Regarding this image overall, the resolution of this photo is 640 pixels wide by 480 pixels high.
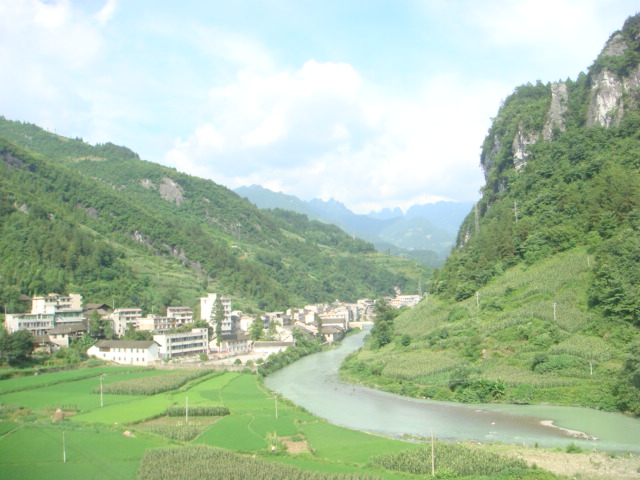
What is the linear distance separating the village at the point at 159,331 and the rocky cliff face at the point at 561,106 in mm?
33269

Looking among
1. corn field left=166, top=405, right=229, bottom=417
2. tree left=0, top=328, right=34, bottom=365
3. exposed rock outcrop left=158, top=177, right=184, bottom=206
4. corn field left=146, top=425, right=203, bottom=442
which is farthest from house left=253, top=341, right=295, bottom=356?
exposed rock outcrop left=158, top=177, right=184, bottom=206

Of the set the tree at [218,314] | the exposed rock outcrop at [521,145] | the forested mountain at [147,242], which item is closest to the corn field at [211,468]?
the forested mountain at [147,242]

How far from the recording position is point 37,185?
98625 mm

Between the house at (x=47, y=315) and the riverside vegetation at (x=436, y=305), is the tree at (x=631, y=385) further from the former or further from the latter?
the house at (x=47, y=315)

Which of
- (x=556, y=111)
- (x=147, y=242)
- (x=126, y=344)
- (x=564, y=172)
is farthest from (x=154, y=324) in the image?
(x=556, y=111)

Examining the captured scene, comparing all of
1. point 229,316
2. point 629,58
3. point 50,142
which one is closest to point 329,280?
point 229,316

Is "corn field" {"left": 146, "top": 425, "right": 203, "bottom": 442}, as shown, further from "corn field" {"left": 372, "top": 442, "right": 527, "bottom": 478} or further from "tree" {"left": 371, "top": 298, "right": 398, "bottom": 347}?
"tree" {"left": 371, "top": 298, "right": 398, "bottom": 347}

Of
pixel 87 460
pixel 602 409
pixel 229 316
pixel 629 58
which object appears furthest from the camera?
pixel 229 316

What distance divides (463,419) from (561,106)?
155 feet

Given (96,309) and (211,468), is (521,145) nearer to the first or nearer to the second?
(96,309)

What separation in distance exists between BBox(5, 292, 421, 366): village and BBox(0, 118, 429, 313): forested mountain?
3299mm

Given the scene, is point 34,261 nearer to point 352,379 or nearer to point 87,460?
point 352,379

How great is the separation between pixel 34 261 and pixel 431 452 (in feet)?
194

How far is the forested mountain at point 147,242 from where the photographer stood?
69938 millimetres
